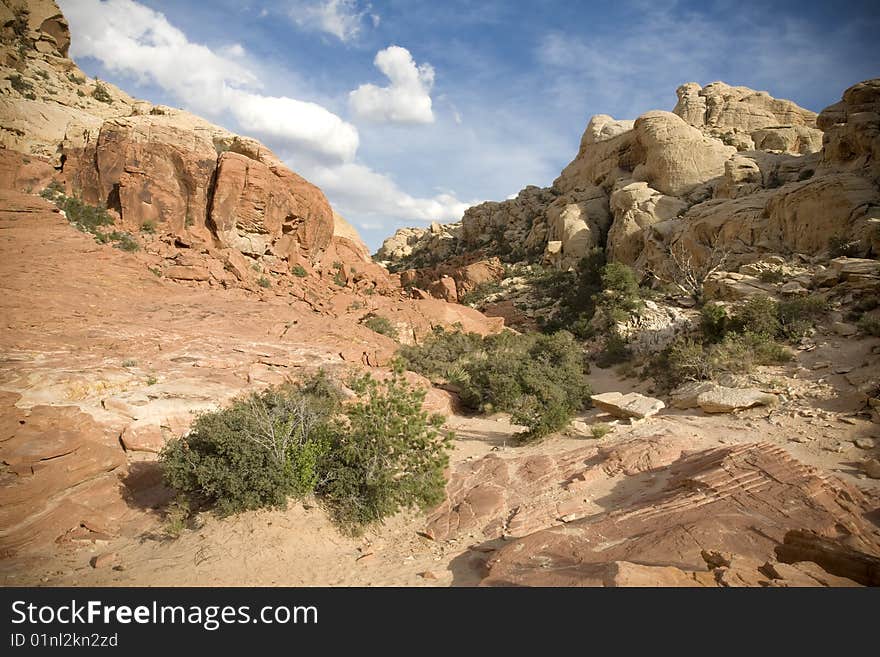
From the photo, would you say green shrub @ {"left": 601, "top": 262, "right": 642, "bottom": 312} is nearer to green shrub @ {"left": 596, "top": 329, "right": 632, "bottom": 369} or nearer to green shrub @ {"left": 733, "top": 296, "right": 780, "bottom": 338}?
green shrub @ {"left": 596, "top": 329, "right": 632, "bottom": 369}

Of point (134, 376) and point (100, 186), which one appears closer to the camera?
point (134, 376)

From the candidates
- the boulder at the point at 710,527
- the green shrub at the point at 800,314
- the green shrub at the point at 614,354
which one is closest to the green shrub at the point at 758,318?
the green shrub at the point at 800,314

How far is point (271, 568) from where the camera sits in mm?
5879

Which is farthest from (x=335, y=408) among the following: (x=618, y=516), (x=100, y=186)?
(x=100, y=186)

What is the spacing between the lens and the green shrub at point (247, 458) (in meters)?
6.88

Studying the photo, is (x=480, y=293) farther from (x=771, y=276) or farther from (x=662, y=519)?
(x=662, y=519)

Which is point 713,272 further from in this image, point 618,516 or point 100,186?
point 100,186

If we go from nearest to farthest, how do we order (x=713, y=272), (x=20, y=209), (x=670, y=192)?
(x=20, y=209) < (x=713, y=272) < (x=670, y=192)

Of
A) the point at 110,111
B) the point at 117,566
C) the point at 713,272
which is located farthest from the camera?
the point at 110,111

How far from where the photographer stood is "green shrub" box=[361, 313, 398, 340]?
2073cm

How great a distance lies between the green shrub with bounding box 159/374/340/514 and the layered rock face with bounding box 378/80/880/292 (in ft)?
77.1

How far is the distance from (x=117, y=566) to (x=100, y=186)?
20813mm

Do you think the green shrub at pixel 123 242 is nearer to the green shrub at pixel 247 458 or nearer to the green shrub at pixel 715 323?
the green shrub at pixel 247 458
